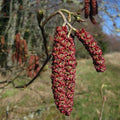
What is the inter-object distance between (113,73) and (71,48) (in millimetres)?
8358

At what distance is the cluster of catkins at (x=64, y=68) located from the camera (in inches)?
35.3

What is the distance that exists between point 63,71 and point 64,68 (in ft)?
0.09

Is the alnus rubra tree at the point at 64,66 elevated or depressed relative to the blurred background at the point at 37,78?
elevated

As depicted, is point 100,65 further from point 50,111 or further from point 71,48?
point 50,111

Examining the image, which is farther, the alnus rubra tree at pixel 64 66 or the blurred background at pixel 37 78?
the blurred background at pixel 37 78

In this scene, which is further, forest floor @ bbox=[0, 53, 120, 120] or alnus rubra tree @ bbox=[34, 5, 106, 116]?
forest floor @ bbox=[0, 53, 120, 120]

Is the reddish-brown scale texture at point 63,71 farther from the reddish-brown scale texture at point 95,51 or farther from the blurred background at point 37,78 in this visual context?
the blurred background at point 37,78

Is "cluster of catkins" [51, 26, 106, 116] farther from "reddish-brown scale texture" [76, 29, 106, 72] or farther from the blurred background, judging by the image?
the blurred background

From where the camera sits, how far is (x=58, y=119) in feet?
11.3

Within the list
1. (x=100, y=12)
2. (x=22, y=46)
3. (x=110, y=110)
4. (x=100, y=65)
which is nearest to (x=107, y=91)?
(x=110, y=110)

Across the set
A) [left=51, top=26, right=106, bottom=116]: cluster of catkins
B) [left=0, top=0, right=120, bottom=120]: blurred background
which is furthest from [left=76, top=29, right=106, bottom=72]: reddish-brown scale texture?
[left=0, top=0, right=120, bottom=120]: blurred background

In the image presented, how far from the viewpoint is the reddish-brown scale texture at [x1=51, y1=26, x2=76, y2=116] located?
0.90 metres

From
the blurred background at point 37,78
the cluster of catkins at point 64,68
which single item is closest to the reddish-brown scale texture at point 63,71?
the cluster of catkins at point 64,68

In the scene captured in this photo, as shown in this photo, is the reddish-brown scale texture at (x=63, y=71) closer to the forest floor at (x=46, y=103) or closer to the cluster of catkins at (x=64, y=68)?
the cluster of catkins at (x=64, y=68)
